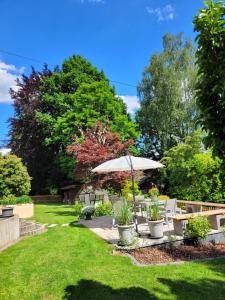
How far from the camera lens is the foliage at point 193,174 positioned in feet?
47.5

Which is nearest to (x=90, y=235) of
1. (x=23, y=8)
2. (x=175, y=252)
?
(x=175, y=252)

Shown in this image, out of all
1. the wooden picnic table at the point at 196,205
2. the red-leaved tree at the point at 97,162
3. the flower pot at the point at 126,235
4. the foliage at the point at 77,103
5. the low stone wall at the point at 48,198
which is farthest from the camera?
the low stone wall at the point at 48,198

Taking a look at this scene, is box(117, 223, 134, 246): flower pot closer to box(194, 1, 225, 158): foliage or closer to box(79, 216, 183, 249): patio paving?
box(79, 216, 183, 249): patio paving

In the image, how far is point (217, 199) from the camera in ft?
46.9

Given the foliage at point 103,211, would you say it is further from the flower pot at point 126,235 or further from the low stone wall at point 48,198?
the low stone wall at point 48,198

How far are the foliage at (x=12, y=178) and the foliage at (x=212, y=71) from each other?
1389cm

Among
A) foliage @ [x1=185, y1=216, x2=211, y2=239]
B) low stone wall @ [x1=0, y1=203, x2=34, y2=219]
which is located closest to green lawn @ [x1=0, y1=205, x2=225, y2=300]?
Result: foliage @ [x1=185, y1=216, x2=211, y2=239]

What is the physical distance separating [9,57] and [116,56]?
17.4 ft

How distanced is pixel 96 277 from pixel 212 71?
12.8 feet

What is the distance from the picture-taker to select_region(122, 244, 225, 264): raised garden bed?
6086 mm

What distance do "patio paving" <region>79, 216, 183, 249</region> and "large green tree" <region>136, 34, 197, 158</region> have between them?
1504 centimetres

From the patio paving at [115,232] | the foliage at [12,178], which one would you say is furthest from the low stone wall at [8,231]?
the foliage at [12,178]

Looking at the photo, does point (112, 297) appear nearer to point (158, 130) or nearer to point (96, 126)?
point (96, 126)

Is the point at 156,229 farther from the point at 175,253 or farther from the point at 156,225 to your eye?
the point at 175,253
